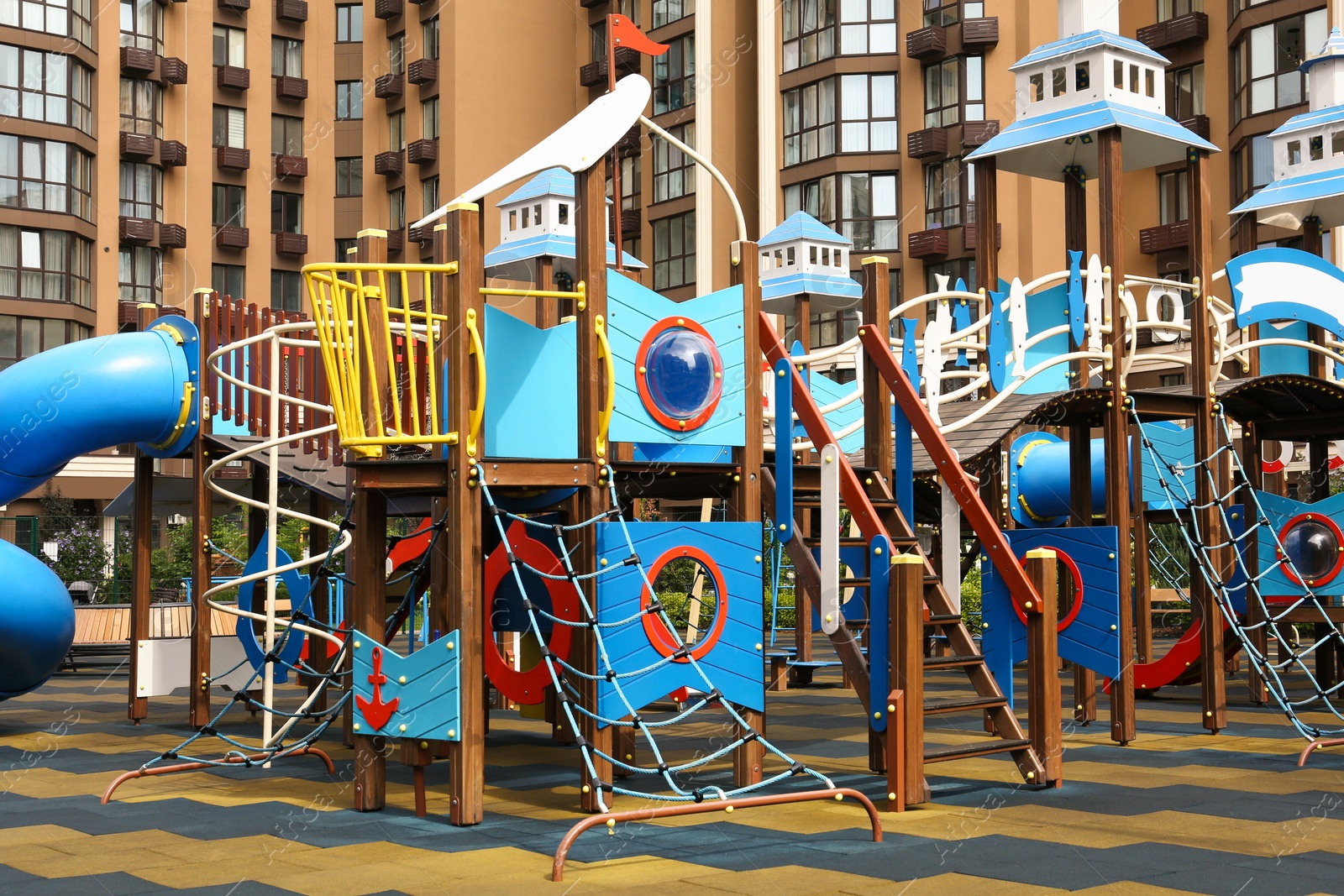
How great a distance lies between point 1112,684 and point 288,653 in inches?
305

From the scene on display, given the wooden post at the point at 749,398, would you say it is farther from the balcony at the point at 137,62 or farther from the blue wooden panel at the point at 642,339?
the balcony at the point at 137,62

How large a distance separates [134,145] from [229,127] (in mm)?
4781

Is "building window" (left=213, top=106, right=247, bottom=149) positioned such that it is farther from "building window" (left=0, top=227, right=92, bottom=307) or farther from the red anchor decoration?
the red anchor decoration

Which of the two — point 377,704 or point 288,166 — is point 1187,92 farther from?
point 377,704

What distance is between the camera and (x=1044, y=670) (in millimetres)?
9797

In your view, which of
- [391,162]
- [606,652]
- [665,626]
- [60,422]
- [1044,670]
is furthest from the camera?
[391,162]

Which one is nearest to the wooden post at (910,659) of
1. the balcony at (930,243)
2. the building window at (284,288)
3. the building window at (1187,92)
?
the balcony at (930,243)

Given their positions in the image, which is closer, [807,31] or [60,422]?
[60,422]

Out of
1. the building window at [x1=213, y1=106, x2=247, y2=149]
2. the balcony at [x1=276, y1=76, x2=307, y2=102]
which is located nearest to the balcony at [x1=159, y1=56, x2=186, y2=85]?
the building window at [x1=213, y1=106, x2=247, y2=149]

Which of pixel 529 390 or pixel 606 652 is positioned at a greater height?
pixel 529 390

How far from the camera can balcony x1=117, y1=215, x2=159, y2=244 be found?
4700 cm

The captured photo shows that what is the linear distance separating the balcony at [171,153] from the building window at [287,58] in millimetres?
6130

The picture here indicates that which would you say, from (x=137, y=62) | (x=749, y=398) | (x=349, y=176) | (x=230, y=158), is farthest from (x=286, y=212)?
(x=749, y=398)

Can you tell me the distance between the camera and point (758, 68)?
4556cm
